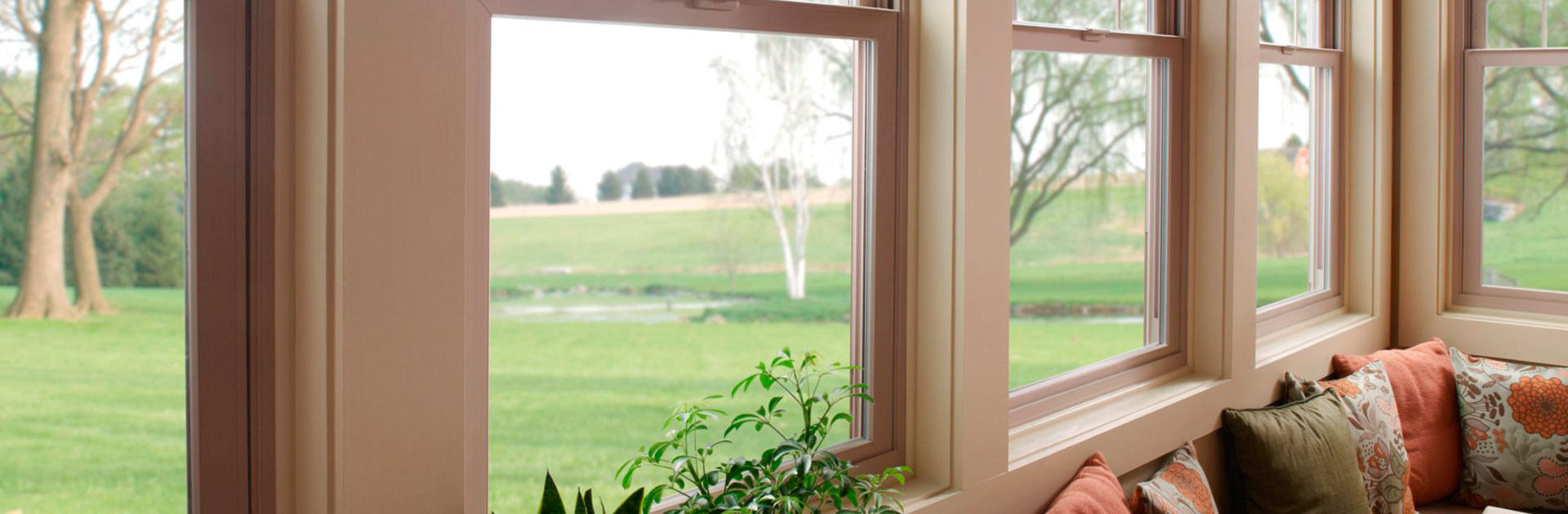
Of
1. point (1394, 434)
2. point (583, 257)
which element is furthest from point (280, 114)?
point (1394, 434)

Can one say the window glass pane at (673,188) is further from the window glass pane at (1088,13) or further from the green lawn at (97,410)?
the window glass pane at (1088,13)

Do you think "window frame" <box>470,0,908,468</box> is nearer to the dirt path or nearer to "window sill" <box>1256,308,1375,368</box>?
the dirt path

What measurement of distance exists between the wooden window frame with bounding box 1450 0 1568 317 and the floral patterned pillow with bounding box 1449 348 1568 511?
479 millimetres

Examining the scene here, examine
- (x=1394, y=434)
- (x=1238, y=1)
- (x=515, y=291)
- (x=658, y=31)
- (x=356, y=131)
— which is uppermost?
(x=1238, y=1)

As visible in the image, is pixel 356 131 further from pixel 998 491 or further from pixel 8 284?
pixel 998 491

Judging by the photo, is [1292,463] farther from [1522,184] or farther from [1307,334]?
[1522,184]

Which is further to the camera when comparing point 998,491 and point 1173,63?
point 1173,63

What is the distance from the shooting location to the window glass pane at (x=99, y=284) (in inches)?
45.4

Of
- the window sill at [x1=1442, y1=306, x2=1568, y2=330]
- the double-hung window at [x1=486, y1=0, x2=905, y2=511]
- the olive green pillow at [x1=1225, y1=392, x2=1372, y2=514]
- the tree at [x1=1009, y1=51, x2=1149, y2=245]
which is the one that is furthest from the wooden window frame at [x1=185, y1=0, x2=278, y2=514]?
the window sill at [x1=1442, y1=306, x2=1568, y2=330]

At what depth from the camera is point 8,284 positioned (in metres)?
1.15

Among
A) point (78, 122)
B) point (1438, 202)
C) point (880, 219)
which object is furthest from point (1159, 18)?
point (78, 122)

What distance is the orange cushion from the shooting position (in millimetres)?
3381

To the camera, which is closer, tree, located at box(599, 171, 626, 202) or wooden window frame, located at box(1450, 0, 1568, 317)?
tree, located at box(599, 171, 626, 202)

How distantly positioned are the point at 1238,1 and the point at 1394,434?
4.32 ft
